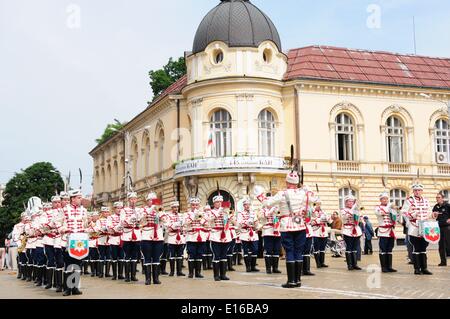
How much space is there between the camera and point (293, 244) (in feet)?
43.4

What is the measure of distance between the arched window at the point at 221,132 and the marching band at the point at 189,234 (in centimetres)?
1958

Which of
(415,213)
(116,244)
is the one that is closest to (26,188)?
(116,244)

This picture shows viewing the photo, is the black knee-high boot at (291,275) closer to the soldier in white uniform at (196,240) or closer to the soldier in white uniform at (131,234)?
the soldier in white uniform at (131,234)

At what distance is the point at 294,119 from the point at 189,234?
79.8ft

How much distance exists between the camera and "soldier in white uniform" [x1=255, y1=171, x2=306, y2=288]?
13164 mm

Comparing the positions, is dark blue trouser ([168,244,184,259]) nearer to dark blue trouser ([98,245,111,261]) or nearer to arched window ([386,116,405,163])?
dark blue trouser ([98,245,111,261])

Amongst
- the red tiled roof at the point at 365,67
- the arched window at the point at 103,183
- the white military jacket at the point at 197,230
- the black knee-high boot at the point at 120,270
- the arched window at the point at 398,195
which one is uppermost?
the red tiled roof at the point at 365,67

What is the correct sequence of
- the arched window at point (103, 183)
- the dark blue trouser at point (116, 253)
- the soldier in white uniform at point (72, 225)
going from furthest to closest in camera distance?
the arched window at point (103, 183), the dark blue trouser at point (116, 253), the soldier in white uniform at point (72, 225)

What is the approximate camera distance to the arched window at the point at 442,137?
4390 cm

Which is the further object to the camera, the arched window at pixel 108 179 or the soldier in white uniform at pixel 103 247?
the arched window at pixel 108 179

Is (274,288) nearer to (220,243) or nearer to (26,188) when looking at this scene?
(220,243)

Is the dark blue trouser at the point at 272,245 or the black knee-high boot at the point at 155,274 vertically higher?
the dark blue trouser at the point at 272,245

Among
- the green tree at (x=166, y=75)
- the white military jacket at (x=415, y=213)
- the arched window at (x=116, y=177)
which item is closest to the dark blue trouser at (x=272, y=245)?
the white military jacket at (x=415, y=213)
